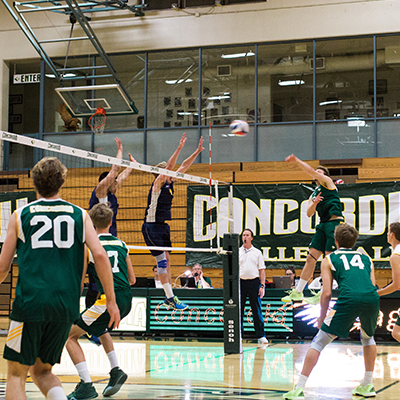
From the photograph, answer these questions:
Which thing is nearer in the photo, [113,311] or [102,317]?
[113,311]

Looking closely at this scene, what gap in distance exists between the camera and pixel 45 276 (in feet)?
10.7

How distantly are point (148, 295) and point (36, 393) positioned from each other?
18.3 ft

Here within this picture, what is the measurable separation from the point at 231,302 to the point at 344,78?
9.45m

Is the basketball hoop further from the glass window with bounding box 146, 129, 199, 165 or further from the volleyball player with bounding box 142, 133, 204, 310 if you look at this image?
the volleyball player with bounding box 142, 133, 204, 310

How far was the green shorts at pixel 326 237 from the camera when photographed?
291 inches

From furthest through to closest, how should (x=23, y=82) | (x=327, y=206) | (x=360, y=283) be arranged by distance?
(x=23, y=82)
(x=327, y=206)
(x=360, y=283)

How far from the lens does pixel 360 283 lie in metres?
5.25

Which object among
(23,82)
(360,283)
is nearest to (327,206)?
(360,283)

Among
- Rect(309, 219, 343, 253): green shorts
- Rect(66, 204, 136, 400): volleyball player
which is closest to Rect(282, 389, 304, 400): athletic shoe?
Rect(66, 204, 136, 400): volleyball player

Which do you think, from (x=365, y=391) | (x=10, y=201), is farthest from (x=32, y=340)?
(x=10, y=201)

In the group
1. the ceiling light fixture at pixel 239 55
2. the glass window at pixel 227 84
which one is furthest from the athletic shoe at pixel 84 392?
the ceiling light fixture at pixel 239 55

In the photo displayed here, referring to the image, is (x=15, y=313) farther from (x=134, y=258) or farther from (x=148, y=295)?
(x=134, y=258)

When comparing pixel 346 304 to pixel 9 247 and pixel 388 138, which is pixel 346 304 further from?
pixel 388 138

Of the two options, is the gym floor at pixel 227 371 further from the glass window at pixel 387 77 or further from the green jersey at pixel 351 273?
the glass window at pixel 387 77
